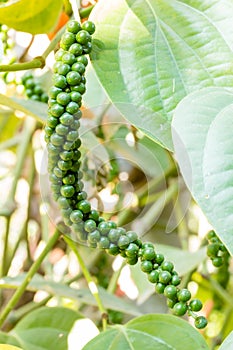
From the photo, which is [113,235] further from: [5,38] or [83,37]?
[5,38]

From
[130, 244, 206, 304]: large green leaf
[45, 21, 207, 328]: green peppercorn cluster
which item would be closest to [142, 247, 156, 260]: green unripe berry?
[45, 21, 207, 328]: green peppercorn cluster

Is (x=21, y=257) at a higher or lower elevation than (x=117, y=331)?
lower

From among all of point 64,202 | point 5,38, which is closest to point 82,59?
point 64,202

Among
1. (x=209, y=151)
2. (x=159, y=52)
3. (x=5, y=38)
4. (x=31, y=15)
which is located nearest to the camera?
(x=209, y=151)

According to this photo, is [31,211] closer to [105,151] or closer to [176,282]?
[105,151]

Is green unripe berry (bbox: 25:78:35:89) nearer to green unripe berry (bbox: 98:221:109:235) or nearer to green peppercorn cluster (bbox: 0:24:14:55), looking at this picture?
green peppercorn cluster (bbox: 0:24:14:55)

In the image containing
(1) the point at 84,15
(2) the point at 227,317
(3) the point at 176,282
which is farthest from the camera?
(2) the point at 227,317

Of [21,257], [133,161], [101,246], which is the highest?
[101,246]

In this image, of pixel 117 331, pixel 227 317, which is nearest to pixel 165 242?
pixel 227 317
